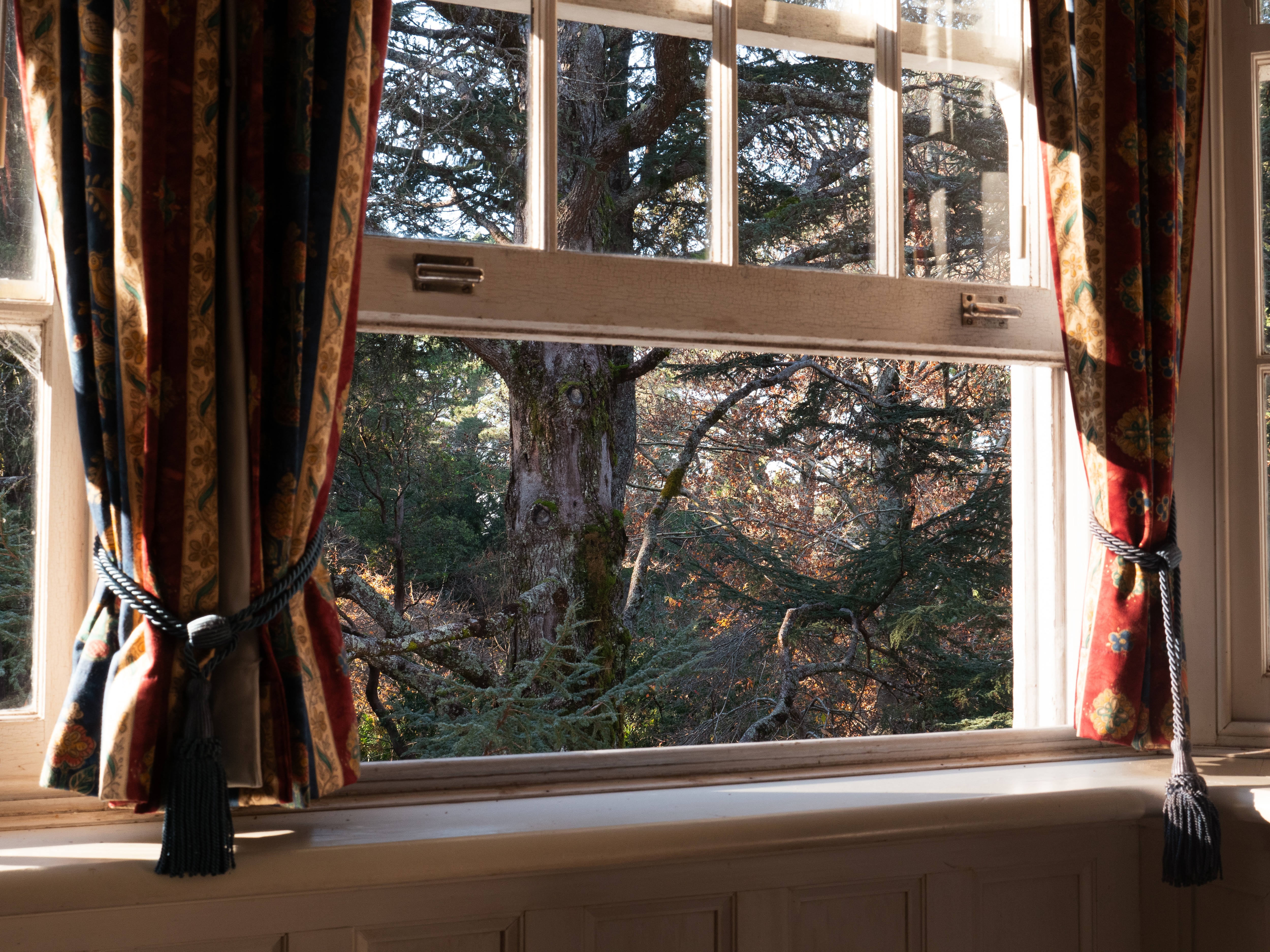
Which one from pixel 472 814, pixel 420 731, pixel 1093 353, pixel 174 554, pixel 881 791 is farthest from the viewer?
pixel 420 731

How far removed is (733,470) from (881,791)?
323 cm

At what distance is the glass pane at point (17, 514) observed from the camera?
1252mm

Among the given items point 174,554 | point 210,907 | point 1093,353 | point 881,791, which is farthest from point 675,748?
point 1093,353

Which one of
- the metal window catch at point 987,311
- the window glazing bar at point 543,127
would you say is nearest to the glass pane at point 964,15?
the metal window catch at point 987,311

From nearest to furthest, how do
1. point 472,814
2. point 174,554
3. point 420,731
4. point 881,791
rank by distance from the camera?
point 174,554
point 472,814
point 881,791
point 420,731

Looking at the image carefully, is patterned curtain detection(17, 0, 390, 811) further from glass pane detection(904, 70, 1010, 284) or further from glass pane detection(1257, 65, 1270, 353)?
glass pane detection(1257, 65, 1270, 353)

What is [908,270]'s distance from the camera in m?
1.64

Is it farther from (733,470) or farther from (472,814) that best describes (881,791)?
(733,470)

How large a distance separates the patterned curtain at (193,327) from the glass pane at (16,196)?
0.47ft

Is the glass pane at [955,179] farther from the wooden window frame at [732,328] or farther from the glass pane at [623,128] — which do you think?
the glass pane at [623,128]

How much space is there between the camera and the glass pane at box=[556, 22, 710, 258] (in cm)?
155

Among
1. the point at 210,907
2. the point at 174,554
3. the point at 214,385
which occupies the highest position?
the point at 214,385

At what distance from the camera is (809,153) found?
65.9 inches

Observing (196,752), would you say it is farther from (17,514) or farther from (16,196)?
(16,196)
